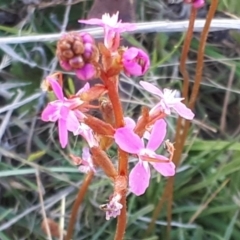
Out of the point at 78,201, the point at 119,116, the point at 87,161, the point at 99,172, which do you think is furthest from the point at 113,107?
the point at 99,172

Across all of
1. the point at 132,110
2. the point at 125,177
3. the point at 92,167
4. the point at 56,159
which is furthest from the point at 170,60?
the point at 125,177

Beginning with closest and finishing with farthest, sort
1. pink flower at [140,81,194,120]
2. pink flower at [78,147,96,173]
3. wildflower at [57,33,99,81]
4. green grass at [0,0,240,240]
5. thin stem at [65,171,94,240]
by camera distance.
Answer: wildflower at [57,33,99,81]
pink flower at [140,81,194,120]
pink flower at [78,147,96,173]
thin stem at [65,171,94,240]
green grass at [0,0,240,240]

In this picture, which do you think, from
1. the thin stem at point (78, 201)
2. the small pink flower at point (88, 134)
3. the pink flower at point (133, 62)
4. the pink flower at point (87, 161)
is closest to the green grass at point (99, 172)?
the thin stem at point (78, 201)

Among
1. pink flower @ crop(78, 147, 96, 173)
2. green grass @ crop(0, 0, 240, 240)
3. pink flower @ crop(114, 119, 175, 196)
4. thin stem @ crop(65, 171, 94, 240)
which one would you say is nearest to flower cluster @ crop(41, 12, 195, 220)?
pink flower @ crop(114, 119, 175, 196)

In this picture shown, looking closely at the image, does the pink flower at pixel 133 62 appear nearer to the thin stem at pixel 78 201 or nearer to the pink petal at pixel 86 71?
the pink petal at pixel 86 71

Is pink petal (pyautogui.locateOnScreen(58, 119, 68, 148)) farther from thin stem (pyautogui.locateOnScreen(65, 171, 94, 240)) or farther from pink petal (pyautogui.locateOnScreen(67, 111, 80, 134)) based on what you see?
thin stem (pyautogui.locateOnScreen(65, 171, 94, 240))
